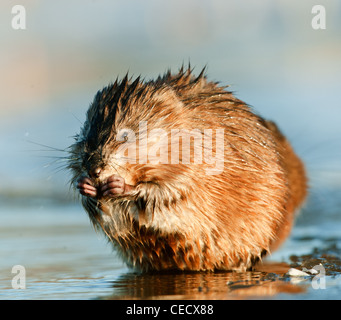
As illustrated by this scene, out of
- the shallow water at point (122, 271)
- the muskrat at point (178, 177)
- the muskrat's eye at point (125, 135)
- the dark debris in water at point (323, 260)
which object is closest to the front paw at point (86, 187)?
the muskrat at point (178, 177)

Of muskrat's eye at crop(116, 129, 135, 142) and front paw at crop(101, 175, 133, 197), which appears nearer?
front paw at crop(101, 175, 133, 197)

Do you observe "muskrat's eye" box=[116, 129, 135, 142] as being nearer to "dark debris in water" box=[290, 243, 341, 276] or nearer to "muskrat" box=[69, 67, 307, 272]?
"muskrat" box=[69, 67, 307, 272]

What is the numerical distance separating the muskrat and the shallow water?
0.24 m

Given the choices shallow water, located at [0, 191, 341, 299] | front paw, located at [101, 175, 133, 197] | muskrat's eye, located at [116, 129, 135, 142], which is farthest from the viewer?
muskrat's eye, located at [116, 129, 135, 142]

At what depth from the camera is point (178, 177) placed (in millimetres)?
5293

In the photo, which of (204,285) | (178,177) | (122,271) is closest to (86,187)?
(178,177)

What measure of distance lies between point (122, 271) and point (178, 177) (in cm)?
135

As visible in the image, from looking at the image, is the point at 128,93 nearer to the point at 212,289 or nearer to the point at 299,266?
the point at 212,289

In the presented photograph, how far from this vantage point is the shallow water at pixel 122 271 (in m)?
4.77

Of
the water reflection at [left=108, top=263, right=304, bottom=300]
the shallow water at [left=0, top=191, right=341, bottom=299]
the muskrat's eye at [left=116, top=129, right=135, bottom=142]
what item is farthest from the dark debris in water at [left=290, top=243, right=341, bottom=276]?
the muskrat's eye at [left=116, top=129, right=135, bottom=142]

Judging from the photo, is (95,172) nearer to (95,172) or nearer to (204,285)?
(95,172)

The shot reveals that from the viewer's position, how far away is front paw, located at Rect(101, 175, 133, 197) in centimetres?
502

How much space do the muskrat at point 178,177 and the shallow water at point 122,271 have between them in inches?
9.3
